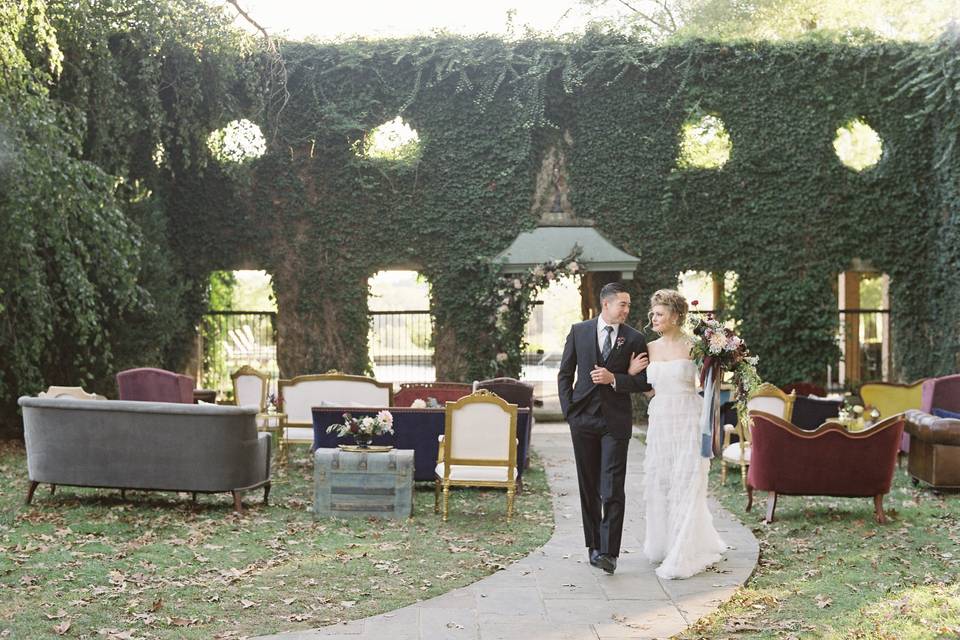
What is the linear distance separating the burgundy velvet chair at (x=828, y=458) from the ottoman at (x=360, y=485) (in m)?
2.97

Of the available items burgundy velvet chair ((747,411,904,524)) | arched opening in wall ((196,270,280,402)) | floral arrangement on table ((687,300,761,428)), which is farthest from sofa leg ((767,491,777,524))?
arched opening in wall ((196,270,280,402))

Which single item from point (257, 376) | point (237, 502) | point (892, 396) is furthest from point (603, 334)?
point (892, 396)

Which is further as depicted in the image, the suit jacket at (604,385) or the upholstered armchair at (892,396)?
the upholstered armchair at (892,396)

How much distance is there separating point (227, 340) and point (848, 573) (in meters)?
12.7

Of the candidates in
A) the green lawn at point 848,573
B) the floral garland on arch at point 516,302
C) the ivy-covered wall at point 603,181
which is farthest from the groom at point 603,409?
the ivy-covered wall at point 603,181

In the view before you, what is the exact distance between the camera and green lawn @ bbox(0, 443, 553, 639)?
572cm

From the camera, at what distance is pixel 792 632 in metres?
5.48

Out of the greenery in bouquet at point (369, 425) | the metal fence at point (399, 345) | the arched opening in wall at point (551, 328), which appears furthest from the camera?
the arched opening in wall at point (551, 328)

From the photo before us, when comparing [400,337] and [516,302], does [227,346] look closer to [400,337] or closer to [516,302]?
[400,337]

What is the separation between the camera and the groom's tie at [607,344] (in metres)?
6.76

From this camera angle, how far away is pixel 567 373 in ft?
22.5

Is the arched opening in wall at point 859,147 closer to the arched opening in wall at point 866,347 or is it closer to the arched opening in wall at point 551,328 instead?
the arched opening in wall at point 866,347

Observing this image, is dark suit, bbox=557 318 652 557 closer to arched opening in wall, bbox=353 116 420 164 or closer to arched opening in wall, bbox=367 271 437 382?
arched opening in wall, bbox=367 271 437 382

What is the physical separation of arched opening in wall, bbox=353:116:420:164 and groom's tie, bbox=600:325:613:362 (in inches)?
426
